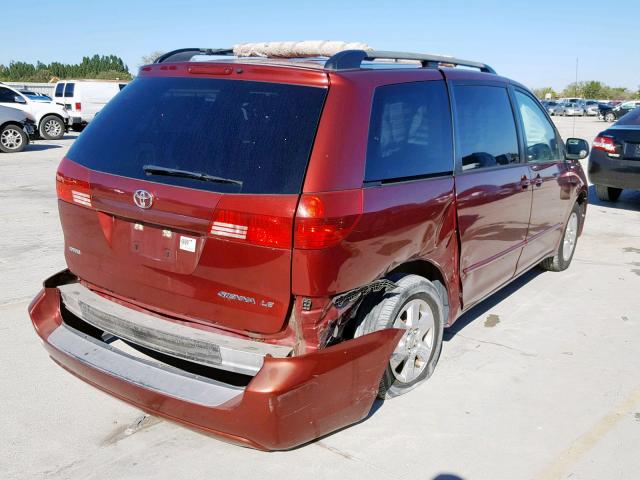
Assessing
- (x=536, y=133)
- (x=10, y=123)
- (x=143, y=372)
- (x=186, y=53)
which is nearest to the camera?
(x=143, y=372)

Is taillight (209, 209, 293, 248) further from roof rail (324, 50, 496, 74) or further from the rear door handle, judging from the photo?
the rear door handle

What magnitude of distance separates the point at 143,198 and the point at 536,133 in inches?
137

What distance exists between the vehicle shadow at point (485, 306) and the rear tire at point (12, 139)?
14112 millimetres

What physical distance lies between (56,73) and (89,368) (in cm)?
9513

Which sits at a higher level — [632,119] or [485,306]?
[632,119]

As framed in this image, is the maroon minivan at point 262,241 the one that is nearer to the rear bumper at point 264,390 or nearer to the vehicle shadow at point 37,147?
the rear bumper at point 264,390

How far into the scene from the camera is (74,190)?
3457mm

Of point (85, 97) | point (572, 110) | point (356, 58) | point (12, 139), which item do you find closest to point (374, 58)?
point (356, 58)

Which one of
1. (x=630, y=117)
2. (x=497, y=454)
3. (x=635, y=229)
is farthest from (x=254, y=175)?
(x=630, y=117)

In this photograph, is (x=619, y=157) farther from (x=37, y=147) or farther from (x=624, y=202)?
(x=37, y=147)

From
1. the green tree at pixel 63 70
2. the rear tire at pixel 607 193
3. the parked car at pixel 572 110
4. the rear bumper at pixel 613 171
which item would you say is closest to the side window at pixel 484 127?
the rear bumper at pixel 613 171

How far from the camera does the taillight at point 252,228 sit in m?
2.82

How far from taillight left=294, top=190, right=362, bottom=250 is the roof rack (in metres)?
0.68

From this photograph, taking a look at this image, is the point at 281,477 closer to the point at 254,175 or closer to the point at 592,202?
the point at 254,175
